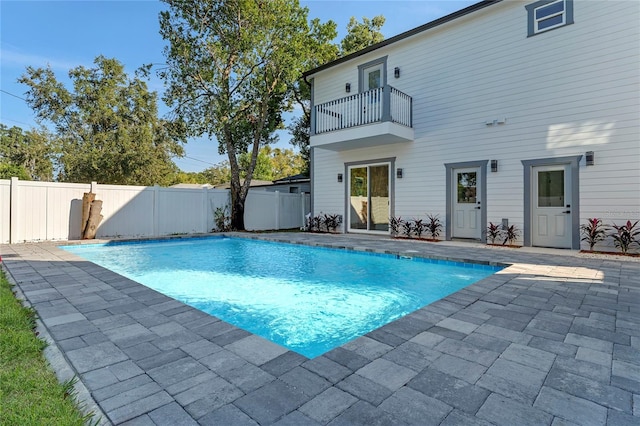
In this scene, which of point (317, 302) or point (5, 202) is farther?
point (5, 202)

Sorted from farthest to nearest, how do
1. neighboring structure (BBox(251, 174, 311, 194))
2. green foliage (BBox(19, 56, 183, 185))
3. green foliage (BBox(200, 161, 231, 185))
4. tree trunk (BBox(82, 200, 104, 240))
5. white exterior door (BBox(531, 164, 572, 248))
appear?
green foliage (BBox(200, 161, 231, 185)), green foliage (BBox(19, 56, 183, 185)), neighboring structure (BBox(251, 174, 311, 194)), tree trunk (BBox(82, 200, 104, 240)), white exterior door (BBox(531, 164, 572, 248))

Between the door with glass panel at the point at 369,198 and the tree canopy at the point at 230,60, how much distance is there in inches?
155

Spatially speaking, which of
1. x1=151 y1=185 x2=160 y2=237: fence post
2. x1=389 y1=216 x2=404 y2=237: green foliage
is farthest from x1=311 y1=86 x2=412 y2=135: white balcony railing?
x1=151 y1=185 x2=160 y2=237: fence post

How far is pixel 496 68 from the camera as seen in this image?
7.67 metres

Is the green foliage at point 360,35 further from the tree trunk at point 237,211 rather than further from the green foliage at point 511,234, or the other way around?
the green foliage at point 511,234

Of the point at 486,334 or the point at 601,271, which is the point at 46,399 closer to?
the point at 486,334

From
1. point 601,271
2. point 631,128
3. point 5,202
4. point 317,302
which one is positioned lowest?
point 317,302

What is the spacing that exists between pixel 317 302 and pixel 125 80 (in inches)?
896

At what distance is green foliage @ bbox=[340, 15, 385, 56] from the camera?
15312 mm

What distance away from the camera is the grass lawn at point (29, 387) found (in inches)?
57.8

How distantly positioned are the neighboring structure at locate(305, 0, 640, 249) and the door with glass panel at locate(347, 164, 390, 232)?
0.11ft

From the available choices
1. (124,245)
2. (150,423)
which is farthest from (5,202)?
(150,423)

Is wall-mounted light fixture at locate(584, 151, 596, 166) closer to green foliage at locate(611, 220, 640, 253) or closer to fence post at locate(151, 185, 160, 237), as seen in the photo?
green foliage at locate(611, 220, 640, 253)

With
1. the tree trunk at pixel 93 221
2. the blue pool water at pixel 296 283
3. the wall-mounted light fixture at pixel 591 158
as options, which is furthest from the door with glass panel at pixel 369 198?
the tree trunk at pixel 93 221
